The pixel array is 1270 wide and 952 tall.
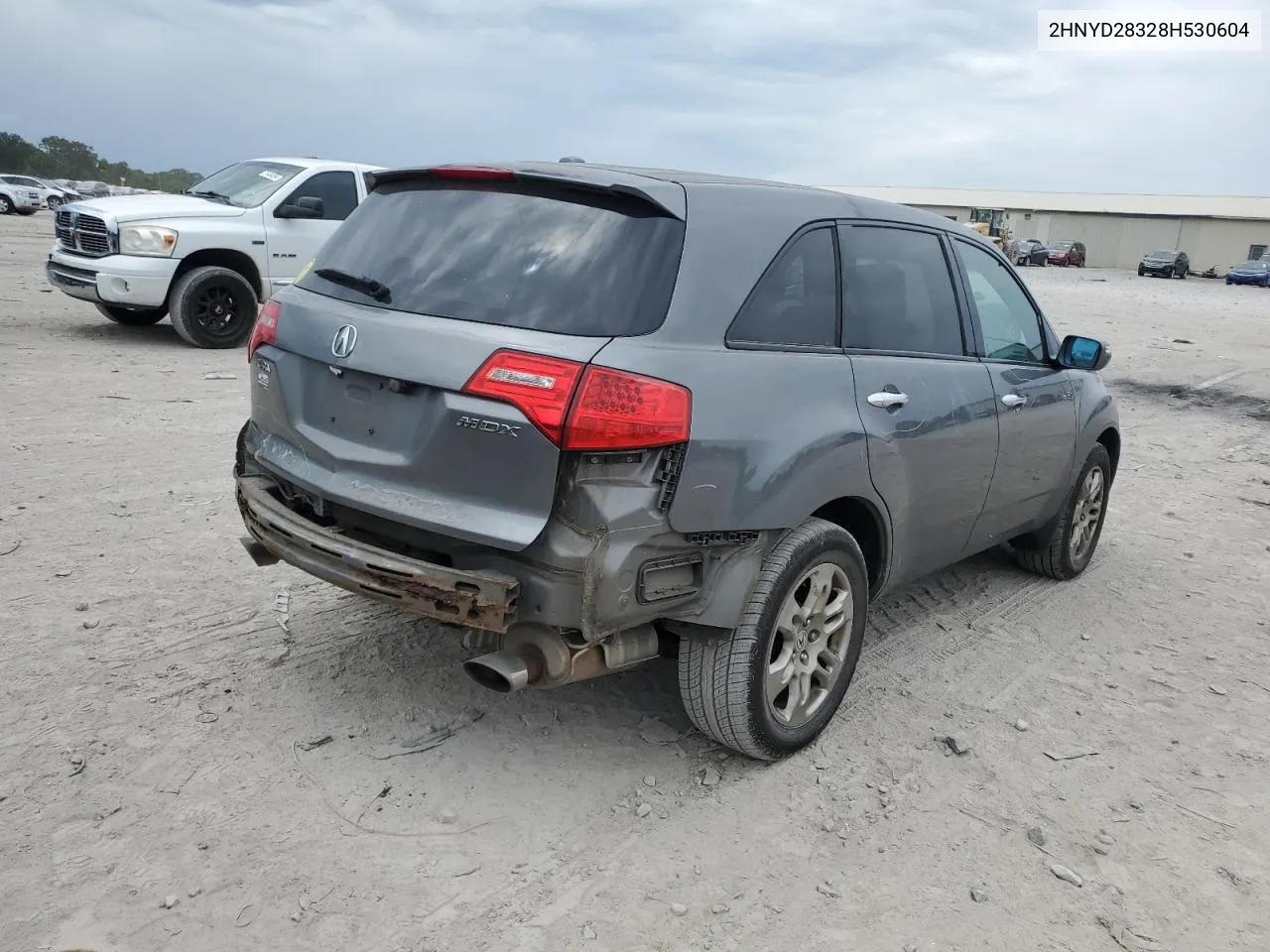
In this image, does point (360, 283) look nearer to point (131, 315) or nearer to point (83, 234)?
point (83, 234)

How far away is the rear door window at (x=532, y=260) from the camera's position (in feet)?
9.46

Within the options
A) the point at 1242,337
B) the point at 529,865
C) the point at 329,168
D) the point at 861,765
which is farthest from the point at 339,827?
the point at 1242,337

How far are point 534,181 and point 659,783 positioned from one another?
6.46 ft

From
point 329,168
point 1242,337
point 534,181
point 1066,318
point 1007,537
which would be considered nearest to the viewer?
point 534,181

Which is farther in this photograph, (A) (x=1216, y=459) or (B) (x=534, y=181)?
(A) (x=1216, y=459)

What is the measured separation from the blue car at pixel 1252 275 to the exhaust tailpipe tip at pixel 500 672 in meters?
50.2

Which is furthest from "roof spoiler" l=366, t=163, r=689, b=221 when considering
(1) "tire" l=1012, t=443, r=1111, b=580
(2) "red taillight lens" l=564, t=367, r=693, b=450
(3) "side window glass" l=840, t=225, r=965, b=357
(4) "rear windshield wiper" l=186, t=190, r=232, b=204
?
(4) "rear windshield wiper" l=186, t=190, r=232, b=204

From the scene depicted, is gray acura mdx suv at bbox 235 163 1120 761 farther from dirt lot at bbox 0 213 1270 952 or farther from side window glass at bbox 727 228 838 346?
dirt lot at bbox 0 213 1270 952

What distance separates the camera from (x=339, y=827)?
2.90 metres

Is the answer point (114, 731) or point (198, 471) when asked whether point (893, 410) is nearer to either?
point (114, 731)

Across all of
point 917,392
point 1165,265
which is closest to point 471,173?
point 917,392

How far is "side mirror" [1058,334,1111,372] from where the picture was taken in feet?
15.4

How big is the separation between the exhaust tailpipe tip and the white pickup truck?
25.9ft

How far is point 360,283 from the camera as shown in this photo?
130 inches
